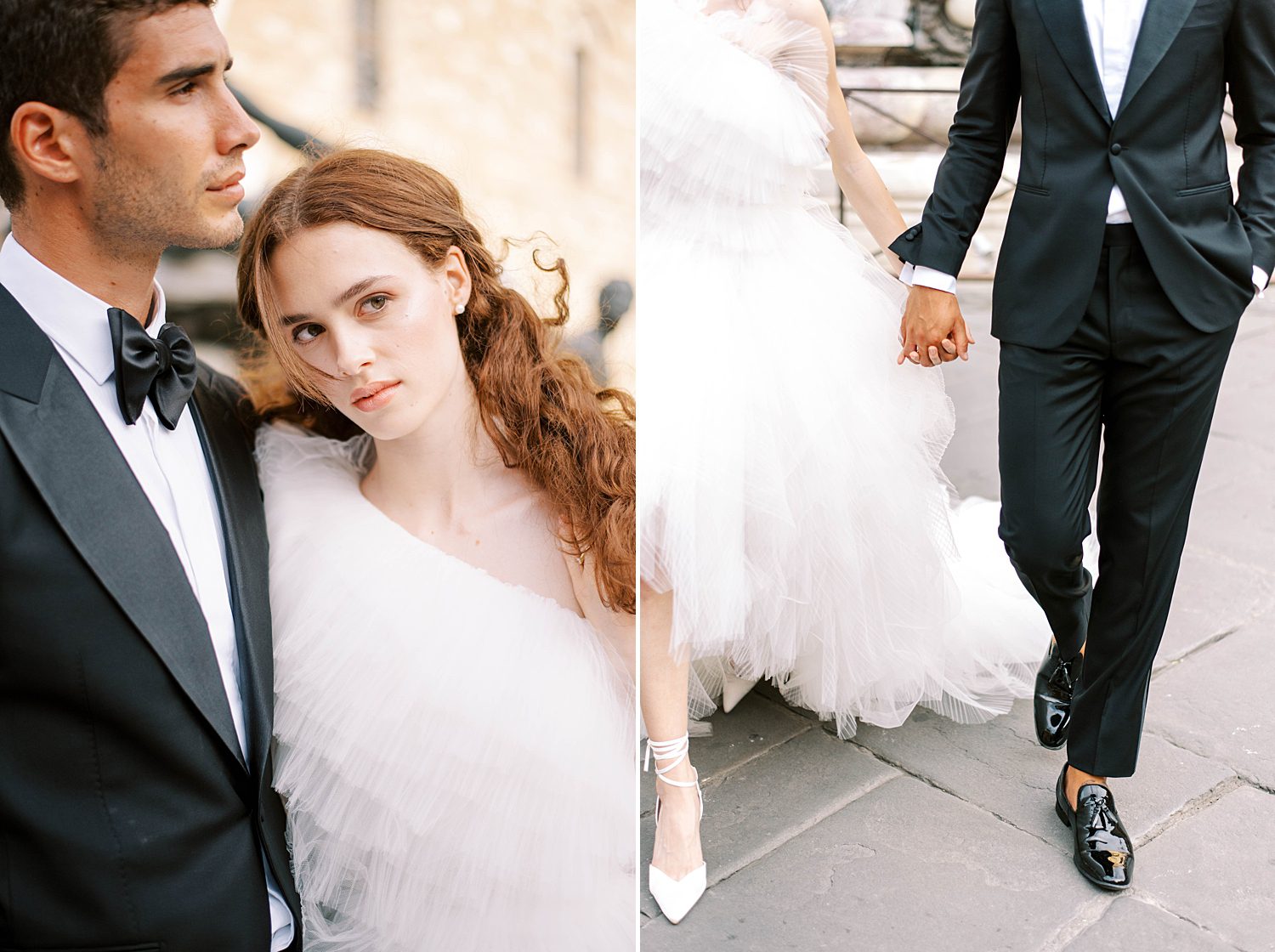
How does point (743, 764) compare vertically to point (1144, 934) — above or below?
below

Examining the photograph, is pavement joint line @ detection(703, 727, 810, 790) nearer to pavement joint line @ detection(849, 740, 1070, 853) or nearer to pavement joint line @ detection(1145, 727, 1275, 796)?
pavement joint line @ detection(849, 740, 1070, 853)

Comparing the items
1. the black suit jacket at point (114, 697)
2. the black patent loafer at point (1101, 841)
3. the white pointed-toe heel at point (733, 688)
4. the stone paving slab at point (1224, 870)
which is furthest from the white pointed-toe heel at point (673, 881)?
the black suit jacket at point (114, 697)

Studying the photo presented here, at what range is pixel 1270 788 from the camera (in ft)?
8.15

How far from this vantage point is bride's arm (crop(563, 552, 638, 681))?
1418 mm

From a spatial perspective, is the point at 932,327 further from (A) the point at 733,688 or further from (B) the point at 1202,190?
(A) the point at 733,688

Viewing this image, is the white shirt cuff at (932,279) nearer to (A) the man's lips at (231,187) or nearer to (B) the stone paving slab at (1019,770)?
(B) the stone paving slab at (1019,770)

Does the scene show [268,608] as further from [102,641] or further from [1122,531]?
Result: [1122,531]

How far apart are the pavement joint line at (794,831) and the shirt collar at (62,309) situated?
5.18 feet

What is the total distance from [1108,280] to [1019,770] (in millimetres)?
1101

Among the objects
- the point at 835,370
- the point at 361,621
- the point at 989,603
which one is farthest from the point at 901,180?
the point at 361,621

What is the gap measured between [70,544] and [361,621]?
334 mm

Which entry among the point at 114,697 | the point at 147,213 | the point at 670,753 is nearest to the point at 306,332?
the point at 147,213

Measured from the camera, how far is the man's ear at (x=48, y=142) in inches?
42.2

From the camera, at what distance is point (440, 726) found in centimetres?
139
